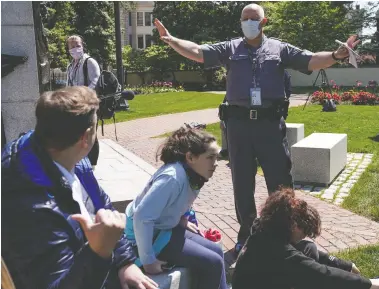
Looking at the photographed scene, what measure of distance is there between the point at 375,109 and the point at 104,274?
1629 centimetres

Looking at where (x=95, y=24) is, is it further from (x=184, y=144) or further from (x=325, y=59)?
(x=184, y=144)

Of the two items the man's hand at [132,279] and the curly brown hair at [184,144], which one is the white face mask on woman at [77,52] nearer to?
the curly brown hair at [184,144]

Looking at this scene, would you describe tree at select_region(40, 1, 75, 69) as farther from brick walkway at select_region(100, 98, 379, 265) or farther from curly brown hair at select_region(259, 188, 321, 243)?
curly brown hair at select_region(259, 188, 321, 243)

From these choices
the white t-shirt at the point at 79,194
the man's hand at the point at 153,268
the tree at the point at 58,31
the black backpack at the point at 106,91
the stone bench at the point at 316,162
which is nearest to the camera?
the white t-shirt at the point at 79,194

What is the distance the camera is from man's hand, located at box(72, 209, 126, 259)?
1737 mm

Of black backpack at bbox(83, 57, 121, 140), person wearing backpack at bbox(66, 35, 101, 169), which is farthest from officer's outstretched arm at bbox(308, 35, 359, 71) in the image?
person wearing backpack at bbox(66, 35, 101, 169)

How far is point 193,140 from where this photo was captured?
10.3 feet

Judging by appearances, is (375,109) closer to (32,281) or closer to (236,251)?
(236,251)

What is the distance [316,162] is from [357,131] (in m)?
5.24

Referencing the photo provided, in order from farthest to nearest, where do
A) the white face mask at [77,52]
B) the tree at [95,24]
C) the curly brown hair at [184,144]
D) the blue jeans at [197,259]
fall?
the tree at [95,24], the white face mask at [77,52], the curly brown hair at [184,144], the blue jeans at [197,259]

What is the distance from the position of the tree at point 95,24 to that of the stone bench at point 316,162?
2575 centimetres

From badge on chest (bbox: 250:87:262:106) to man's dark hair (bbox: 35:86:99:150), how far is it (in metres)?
2.54

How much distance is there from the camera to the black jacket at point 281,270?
2.69 metres

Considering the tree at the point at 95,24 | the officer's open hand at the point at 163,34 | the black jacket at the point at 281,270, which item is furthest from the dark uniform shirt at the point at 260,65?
the tree at the point at 95,24
